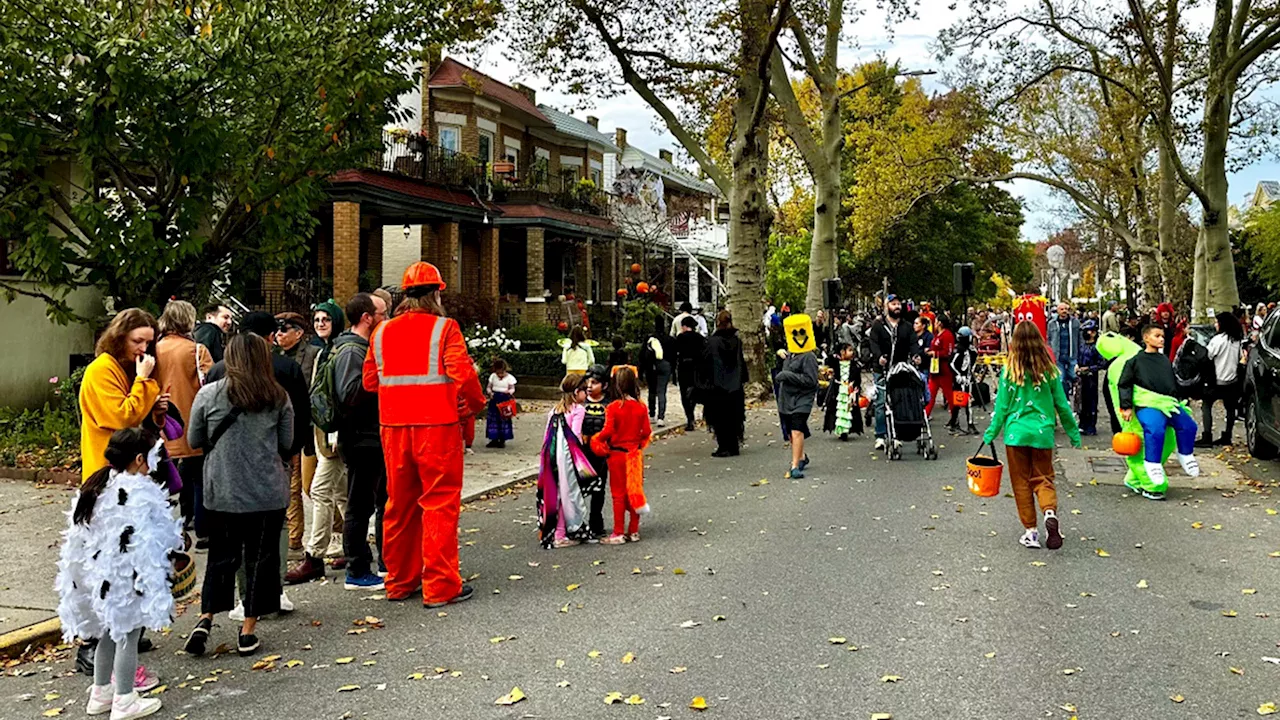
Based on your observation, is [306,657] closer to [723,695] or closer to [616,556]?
[723,695]

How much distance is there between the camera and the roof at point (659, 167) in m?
49.5

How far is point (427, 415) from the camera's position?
697 centimetres

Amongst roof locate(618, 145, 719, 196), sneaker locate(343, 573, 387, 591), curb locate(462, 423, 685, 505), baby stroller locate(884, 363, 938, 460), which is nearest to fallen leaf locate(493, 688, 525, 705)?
sneaker locate(343, 573, 387, 591)

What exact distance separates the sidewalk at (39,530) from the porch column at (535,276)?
1595 cm

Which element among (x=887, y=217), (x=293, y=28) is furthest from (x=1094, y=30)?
(x=293, y=28)

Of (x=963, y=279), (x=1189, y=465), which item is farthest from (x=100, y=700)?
(x=963, y=279)

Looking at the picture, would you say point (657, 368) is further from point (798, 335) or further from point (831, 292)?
point (831, 292)

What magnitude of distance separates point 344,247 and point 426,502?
18.7m

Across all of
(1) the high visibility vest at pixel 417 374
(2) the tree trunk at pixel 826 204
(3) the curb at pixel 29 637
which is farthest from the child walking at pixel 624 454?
(2) the tree trunk at pixel 826 204

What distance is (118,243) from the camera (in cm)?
1107

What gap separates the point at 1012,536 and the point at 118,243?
28.3 feet

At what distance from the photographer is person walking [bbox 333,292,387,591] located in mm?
7480

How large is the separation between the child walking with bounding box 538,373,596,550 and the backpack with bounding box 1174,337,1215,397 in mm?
9061

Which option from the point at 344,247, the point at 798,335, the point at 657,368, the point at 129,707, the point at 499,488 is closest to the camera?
the point at 129,707
